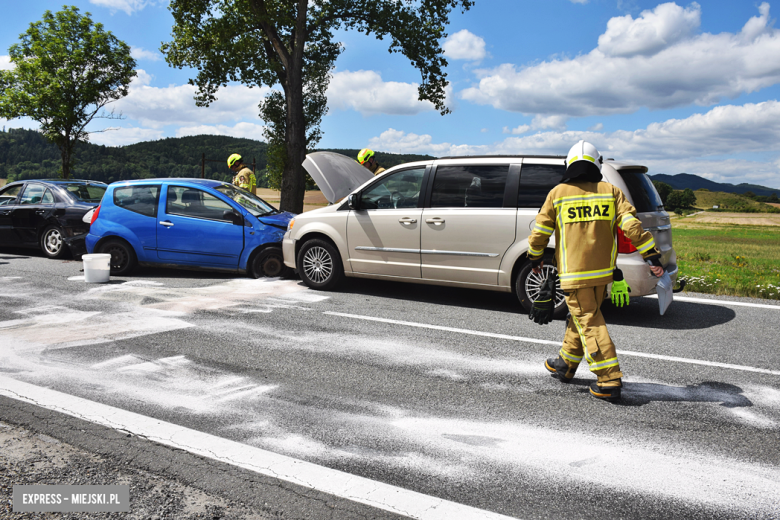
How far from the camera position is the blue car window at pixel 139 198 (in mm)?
9734

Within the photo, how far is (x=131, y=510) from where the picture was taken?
8.75 feet

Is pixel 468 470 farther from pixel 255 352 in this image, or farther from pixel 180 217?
pixel 180 217

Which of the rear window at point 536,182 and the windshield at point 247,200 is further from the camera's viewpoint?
the windshield at point 247,200

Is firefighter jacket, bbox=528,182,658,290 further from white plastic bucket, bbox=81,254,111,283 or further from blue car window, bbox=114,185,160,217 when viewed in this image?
blue car window, bbox=114,185,160,217

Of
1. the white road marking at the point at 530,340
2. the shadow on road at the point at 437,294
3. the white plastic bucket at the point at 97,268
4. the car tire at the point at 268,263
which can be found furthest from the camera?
the car tire at the point at 268,263

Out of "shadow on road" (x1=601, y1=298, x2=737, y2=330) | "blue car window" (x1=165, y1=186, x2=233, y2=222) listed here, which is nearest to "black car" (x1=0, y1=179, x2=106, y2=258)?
"blue car window" (x1=165, y1=186, x2=233, y2=222)

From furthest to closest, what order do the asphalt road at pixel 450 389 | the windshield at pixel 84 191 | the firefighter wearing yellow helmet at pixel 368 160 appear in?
1. the windshield at pixel 84 191
2. the firefighter wearing yellow helmet at pixel 368 160
3. the asphalt road at pixel 450 389

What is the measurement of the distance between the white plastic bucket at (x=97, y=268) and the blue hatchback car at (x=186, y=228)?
77cm

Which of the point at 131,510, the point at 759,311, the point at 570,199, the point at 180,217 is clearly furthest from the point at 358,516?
the point at 180,217

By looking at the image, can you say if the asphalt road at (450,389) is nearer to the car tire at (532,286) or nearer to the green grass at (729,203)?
the car tire at (532,286)

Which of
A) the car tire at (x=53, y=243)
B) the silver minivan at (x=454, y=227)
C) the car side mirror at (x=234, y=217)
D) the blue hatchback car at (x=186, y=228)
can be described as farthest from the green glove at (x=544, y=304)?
the car tire at (x=53, y=243)

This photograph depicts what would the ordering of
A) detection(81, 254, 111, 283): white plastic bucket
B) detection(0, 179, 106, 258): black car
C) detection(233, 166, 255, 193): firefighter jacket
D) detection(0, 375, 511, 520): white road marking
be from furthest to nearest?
1. detection(0, 179, 106, 258): black car
2. detection(233, 166, 255, 193): firefighter jacket
3. detection(81, 254, 111, 283): white plastic bucket
4. detection(0, 375, 511, 520): white road marking

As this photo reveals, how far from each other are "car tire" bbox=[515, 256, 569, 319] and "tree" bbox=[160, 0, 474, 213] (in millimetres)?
12288

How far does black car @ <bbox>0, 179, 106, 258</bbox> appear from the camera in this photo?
11828 mm
